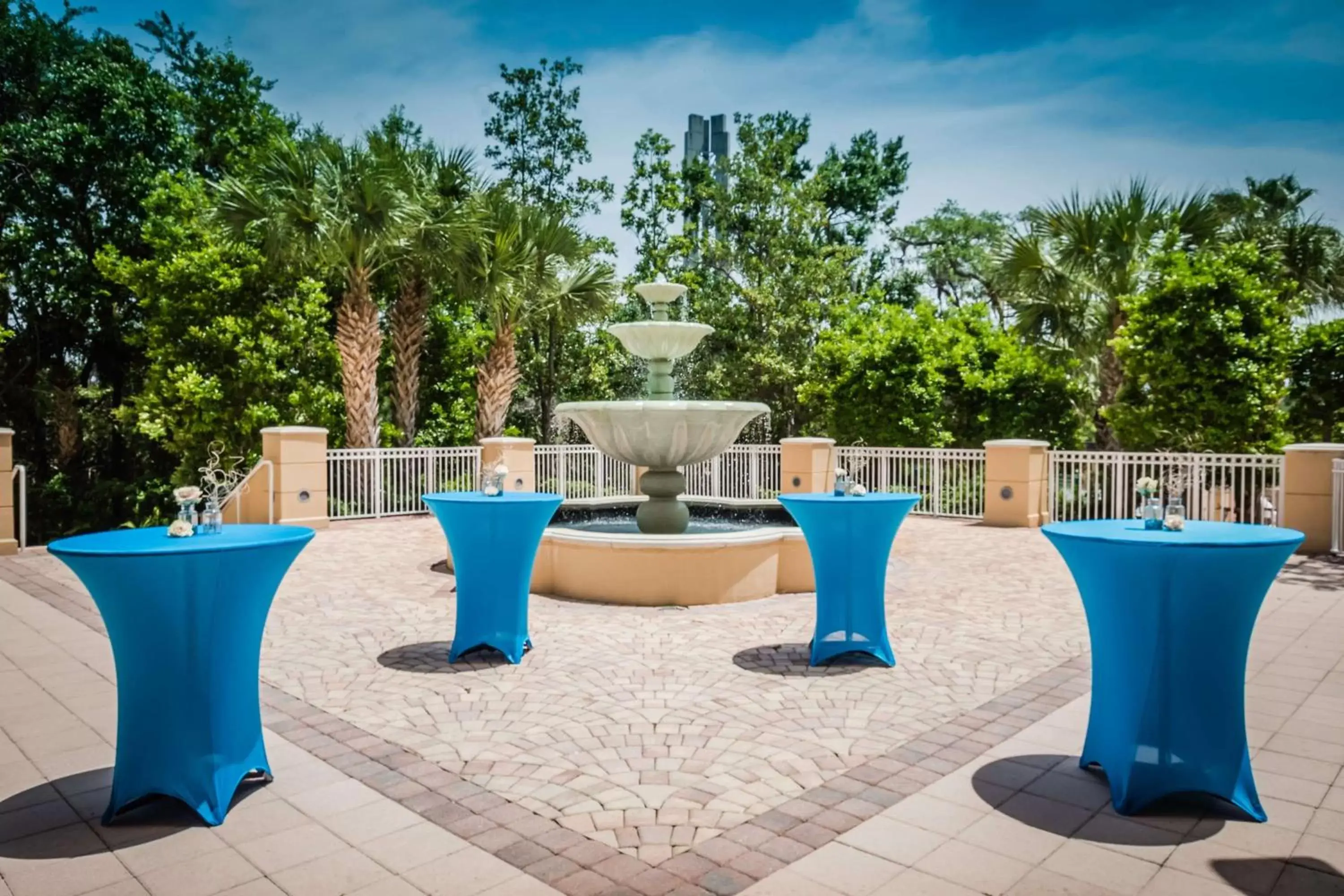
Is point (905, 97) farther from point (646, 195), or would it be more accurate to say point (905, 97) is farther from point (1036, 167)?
point (646, 195)

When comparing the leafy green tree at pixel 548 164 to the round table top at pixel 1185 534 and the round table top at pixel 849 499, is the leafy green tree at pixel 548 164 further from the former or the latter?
the round table top at pixel 1185 534

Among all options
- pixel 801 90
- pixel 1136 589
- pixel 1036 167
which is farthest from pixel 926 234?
pixel 1136 589

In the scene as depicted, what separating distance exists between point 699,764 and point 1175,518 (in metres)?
2.38

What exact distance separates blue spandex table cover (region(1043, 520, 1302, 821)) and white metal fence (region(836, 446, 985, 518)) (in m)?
12.2

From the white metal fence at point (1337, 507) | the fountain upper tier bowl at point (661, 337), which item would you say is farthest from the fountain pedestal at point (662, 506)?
the white metal fence at point (1337, 507)

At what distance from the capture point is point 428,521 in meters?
15.1

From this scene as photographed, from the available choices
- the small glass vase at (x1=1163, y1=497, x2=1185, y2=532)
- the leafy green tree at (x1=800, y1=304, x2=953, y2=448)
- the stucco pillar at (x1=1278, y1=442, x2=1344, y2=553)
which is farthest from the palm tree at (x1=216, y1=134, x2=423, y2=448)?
the small glass vase at (x1=1163, y1=497, x2=1185, y2=532)

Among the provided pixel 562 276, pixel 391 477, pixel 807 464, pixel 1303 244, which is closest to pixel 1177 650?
pixel 807 464

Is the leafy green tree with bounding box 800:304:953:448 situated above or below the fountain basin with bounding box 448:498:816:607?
above

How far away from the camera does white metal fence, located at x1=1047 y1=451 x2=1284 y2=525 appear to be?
42.9ft

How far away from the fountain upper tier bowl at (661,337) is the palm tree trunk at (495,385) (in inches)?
375

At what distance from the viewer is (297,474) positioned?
44.5 ft

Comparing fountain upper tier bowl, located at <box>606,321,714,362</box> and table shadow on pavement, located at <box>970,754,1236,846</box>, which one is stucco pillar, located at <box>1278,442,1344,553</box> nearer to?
fountain upper tier bowl, located at <box>606,321,714,362</box>

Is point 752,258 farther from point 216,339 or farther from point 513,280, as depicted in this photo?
point 216,339
